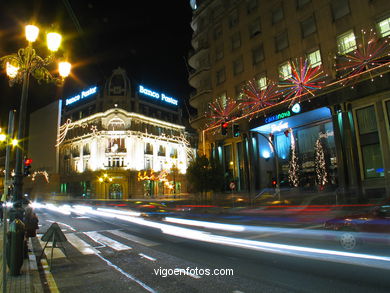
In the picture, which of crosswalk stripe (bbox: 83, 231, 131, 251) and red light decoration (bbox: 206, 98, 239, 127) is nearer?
crosswalk stripe (bbox: 83, 231, 131, 251)

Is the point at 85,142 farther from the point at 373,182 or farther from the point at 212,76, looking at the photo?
the point at 373,182

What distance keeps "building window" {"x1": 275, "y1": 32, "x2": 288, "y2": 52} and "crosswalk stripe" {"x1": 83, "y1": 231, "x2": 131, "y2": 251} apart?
23332 mm

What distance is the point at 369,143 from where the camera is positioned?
65.6 feet

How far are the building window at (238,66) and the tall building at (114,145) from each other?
24.9m

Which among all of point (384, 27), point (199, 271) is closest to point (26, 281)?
point (199, 271)

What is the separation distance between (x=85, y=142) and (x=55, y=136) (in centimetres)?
1197

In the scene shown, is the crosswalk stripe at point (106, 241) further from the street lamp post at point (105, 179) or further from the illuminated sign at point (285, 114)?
the street lamp post at point (105, 179)

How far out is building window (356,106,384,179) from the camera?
64.2 feet

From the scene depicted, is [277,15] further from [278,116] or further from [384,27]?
[384,27]

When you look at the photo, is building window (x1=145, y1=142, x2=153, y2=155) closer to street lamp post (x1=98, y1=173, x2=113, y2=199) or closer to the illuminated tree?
street lamp post (x1=98, y1=173, x2=113, y2=199)

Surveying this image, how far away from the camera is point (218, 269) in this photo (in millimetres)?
6879

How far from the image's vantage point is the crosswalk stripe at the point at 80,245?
31.3ft

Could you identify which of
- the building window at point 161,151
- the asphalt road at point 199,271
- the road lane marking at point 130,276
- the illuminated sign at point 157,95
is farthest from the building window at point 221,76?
the illuminated sign at point 157,95

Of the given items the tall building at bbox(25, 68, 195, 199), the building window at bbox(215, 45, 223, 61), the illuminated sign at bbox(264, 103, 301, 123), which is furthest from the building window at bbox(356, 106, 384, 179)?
the tall building at bbox(25, 68, 195, 199)
